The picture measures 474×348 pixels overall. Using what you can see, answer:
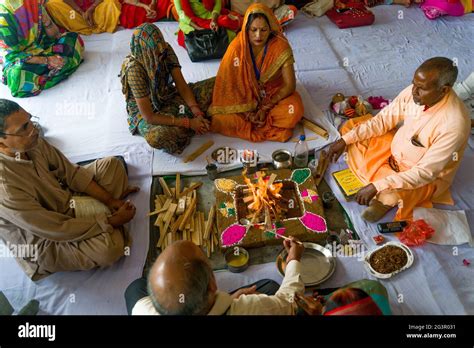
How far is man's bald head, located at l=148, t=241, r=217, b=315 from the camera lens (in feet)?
5.78

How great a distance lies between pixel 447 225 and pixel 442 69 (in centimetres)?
125

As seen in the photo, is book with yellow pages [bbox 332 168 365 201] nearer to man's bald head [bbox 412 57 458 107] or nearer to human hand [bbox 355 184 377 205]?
human hand [bbox 355 184 377 205]

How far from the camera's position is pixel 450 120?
3029mm

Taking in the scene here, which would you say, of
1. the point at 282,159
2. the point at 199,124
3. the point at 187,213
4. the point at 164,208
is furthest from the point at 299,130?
the point at 164,208

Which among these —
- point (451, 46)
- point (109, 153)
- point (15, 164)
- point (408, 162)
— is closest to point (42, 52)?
point (109, 153)

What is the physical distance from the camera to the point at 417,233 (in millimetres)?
3113

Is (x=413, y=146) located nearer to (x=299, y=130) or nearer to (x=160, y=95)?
(x=299, y=130)

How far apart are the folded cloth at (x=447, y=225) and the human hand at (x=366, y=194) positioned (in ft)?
1.25

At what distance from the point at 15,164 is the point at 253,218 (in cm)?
183

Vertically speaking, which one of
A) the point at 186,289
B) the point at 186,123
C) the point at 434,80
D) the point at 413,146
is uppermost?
the point at 434,80

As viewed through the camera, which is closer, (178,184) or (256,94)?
(178,184)

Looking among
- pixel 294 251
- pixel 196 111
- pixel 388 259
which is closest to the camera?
pixel 294 251

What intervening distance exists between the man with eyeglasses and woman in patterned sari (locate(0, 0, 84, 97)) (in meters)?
2.34

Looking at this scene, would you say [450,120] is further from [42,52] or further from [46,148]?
[42,52]
